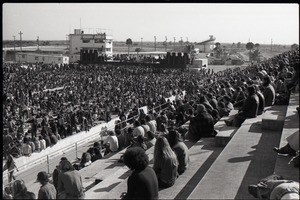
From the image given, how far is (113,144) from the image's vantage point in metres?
Result: 10.2

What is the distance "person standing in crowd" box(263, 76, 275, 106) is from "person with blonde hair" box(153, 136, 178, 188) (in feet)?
18.2

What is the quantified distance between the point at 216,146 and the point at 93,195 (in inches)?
134

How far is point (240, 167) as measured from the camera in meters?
5.99

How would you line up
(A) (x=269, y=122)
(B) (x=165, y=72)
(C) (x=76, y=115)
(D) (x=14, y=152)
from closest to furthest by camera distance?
(A) (x=269, y=122)
(D) (x=14, y=152)
(C) (x=76, y=115)
(B) (x=165, y=72)

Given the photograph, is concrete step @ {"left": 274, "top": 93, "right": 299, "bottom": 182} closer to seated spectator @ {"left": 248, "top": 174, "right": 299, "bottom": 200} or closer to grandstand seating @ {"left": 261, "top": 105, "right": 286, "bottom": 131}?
grandstand seating @ {"left": 261, "top": 105, "right": 286, "bottom": 131}

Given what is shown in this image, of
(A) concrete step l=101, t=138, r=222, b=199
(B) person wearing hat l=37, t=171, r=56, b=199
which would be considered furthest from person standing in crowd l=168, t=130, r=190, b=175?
(B) person wearing hat l=37, t=171, r=56, b=199

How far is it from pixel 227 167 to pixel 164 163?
3.46 feet

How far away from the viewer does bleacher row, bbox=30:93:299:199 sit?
5285mm

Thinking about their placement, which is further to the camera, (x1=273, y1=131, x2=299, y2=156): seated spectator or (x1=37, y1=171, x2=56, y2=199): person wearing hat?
(x1=37, y1=171, x2=56, y2=199): person wearing hat

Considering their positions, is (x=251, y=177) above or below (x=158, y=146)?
below

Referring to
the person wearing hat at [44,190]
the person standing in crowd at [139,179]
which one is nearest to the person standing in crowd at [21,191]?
the person wearing hat at [44,190]

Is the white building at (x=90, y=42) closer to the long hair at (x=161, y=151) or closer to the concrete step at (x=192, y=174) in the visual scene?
the concrete step at (x=192, y=174)

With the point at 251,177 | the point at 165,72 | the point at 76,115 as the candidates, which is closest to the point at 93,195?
the point at 251,177

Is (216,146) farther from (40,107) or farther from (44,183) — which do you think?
(40,107)
